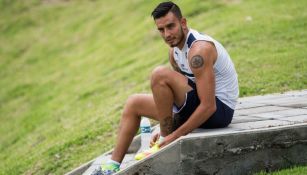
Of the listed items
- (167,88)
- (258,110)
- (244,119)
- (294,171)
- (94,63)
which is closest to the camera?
(294,171)

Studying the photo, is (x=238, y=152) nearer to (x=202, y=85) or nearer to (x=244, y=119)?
(x=202, y=85)

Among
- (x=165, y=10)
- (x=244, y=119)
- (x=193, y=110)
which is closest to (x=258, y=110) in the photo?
(x=244, y=119)

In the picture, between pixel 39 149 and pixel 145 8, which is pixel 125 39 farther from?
pixel 39 149

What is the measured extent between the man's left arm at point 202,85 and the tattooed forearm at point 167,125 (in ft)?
0.89

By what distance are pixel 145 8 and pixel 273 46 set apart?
13.4 meters

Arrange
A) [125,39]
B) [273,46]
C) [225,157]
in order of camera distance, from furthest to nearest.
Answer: [125,39] < [273,46] < [225,157]

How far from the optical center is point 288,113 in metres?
7.46

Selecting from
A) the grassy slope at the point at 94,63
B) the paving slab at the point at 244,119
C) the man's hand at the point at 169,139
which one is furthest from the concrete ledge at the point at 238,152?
the grassy slope at the point at 94,63

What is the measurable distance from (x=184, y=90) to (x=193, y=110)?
0.28 metres

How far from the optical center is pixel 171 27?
6855 millimetres

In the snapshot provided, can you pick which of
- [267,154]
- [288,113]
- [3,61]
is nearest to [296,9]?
[288,113]

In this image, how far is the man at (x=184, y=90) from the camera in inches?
256

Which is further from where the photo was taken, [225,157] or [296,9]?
[296,9]

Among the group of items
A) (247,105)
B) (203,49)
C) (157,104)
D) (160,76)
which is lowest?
(247,105)
